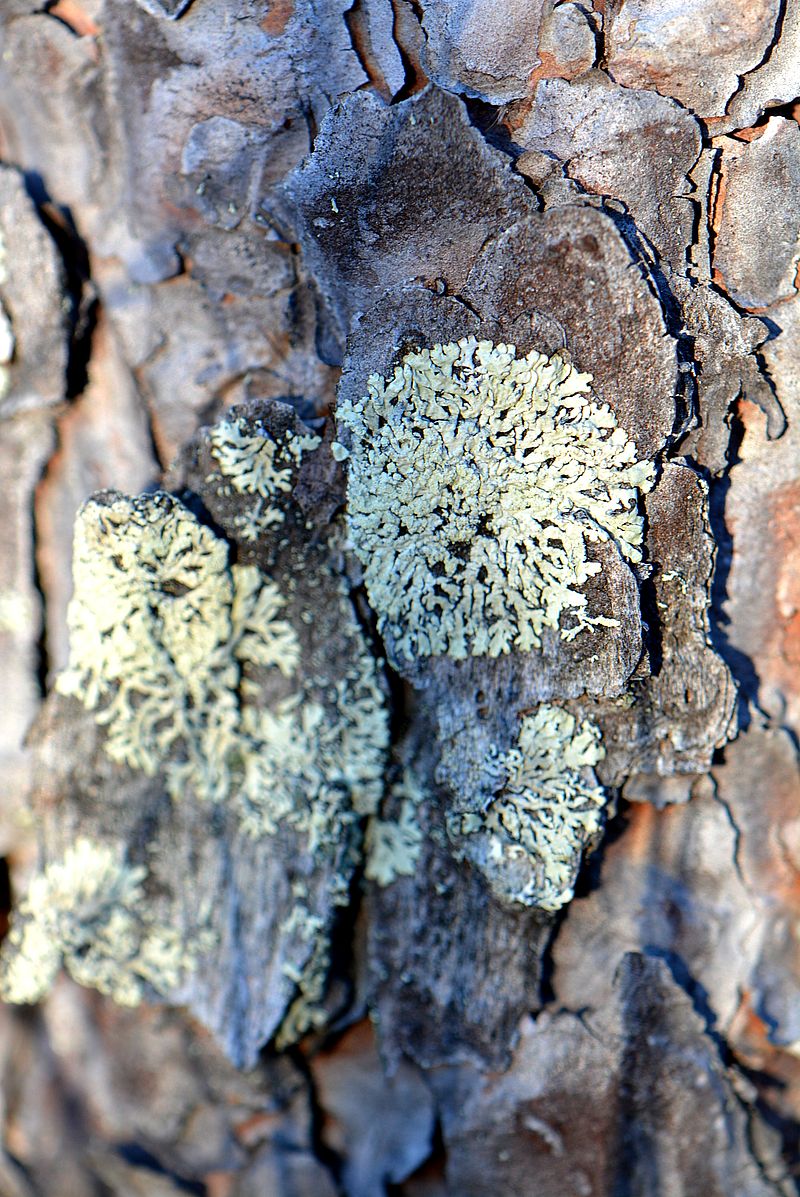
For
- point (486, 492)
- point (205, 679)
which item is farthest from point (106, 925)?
point (486, 492)

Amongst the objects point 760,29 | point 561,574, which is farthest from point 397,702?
point 760,29

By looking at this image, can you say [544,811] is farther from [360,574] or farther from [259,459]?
[259,459]

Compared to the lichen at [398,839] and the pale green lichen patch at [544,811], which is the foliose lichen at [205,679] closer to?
the lichen at [398,839]

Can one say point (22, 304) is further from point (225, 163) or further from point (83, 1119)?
point (83, 1119)

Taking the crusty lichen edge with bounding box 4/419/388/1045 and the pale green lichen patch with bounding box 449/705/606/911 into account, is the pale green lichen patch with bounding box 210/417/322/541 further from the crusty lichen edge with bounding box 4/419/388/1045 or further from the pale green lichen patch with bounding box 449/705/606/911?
the pale green lichen patch with bounding box 449/705/606/911

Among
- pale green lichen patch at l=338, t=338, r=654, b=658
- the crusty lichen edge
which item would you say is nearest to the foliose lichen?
the crusty lichen edge

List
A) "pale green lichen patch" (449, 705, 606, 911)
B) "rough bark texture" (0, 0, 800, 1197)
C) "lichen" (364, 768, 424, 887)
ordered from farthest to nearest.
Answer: "lichen" (364, 768, 424, 887), "pale green lichen patch" (449, 705, 606, 911), "rough bark texture" (0, 0, 800, 1197)
